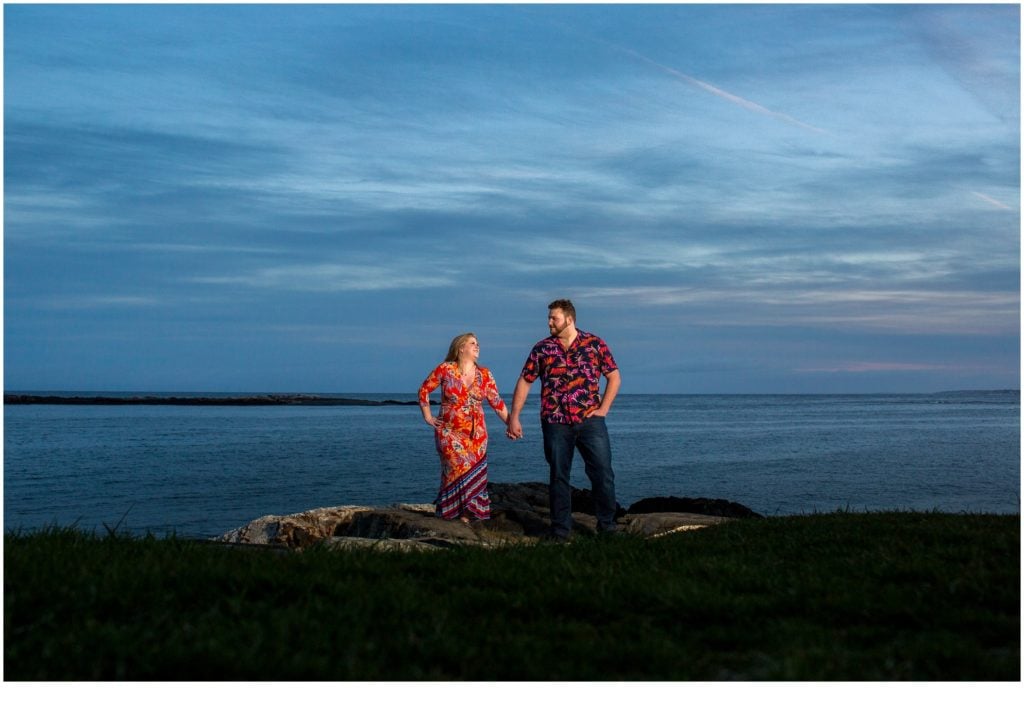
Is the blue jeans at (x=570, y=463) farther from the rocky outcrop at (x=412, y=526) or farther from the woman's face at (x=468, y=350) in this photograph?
the woman's face at (x=468, y=350)

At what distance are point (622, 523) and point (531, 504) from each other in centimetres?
444

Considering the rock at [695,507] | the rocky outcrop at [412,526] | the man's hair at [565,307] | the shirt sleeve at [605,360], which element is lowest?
the rock at [695,507]

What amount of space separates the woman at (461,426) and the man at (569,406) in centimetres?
175

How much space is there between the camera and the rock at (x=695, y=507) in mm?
16406

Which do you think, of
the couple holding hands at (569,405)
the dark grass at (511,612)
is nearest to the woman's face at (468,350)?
the couple holding hands at (569,405)

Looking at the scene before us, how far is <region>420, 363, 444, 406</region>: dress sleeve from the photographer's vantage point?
1153 centimetres

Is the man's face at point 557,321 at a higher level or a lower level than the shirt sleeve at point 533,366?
higher

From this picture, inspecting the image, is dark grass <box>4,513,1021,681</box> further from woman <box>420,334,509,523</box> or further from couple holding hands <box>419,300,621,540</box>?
woman <box>420,334,509,523</box>

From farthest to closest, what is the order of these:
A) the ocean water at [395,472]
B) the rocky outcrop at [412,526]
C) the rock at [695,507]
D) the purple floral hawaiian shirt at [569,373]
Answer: the ocean water at [395,472] < the rock at [695,507] < the rocky outcrop at [412,526] < the purple floral hawaiian shirt at [569,373]

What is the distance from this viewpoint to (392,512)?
11297mm

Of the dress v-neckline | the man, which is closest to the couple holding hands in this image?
the man

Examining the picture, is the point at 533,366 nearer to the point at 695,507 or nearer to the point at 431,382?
the point at 431,382

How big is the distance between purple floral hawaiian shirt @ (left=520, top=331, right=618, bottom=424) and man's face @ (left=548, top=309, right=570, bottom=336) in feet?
0.42

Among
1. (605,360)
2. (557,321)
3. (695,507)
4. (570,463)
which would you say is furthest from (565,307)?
(695,507)
